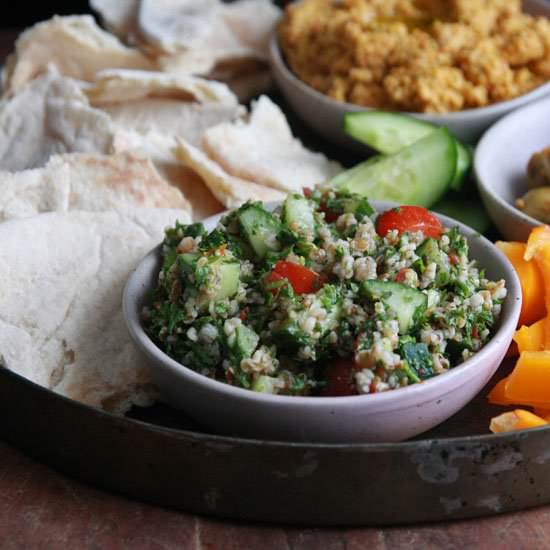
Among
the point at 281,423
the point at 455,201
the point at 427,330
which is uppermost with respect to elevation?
the point at 427,330

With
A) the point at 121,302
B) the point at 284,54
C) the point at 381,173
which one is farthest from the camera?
the point at 284,54

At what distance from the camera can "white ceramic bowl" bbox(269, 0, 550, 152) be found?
3.34 meters

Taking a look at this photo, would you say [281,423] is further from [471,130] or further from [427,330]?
[471,130]

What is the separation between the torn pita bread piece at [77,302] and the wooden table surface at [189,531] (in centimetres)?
30

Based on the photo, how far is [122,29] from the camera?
389cm

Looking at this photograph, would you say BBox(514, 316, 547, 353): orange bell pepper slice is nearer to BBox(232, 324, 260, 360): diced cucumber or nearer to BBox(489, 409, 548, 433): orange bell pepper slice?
BBox(489, 409, 548, 433): orange bell pepper slice

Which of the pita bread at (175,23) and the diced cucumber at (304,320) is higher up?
the diced cucumber at (304,320)

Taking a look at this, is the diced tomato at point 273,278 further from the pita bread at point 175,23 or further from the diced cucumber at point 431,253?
the pita bread at point 175,23

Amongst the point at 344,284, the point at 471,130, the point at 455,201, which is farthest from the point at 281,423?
the point at 471,130

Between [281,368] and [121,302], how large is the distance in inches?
24.3

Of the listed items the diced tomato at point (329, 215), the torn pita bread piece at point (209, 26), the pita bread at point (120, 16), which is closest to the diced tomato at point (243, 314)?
the diced tomato at point (329, 215)

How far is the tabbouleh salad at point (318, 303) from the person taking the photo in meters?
1.99

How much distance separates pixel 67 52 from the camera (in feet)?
11.8

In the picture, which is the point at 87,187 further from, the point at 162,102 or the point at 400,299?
the point at 400,299
